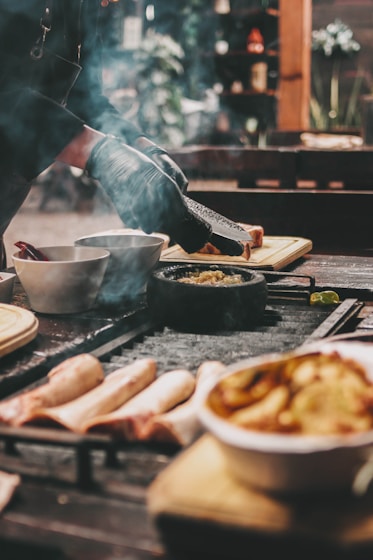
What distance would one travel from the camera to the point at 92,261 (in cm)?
219

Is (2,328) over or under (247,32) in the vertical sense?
under

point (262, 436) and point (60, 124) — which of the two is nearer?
point (262, 436)

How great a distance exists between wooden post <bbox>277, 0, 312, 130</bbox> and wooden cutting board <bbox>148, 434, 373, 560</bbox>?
26.2ft

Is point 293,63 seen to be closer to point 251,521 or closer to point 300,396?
point 300,396

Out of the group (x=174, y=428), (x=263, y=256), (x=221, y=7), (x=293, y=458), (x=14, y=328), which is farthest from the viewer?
(x=221, y=7)

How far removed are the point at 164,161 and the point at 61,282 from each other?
74 centimetres

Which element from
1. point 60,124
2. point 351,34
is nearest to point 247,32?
point 351,34

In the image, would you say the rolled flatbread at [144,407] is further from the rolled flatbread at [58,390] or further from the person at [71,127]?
the person at [71,127]

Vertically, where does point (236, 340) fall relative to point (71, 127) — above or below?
below

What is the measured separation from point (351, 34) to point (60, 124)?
10765 mm

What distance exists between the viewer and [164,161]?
2691 mm

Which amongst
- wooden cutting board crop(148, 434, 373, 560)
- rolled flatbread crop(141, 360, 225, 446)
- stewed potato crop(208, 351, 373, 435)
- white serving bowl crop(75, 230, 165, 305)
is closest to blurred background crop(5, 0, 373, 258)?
white serving bowl crop(75, 230, 165, 305)

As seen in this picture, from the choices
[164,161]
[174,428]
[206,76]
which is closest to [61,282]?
[164,161]

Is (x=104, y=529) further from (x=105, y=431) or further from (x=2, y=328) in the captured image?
(x=2, y=328)
